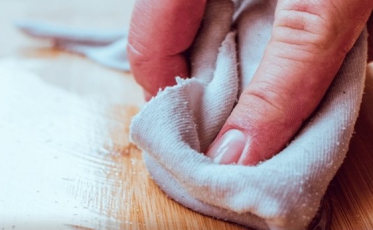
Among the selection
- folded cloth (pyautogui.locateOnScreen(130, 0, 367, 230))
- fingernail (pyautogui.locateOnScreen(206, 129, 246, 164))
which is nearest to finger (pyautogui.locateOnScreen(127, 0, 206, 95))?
folded cloth (pyautogui.locateOnScreen(130, 0, 367, 230))

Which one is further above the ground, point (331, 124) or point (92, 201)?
point (331, 124)

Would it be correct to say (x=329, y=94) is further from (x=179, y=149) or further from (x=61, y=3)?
(x=61, y=3)

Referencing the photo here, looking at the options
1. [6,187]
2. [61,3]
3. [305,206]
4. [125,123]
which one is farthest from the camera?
[61,3]

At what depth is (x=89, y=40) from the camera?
78cm

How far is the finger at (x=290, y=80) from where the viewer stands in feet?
1.55

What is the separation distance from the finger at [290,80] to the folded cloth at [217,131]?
0.05 ft

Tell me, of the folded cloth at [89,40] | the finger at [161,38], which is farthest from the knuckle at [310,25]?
the folded cloth at [89,40]

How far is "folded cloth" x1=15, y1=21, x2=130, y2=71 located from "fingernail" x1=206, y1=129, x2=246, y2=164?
283 mm

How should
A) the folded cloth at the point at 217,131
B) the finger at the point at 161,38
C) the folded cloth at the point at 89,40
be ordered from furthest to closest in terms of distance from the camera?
1. the folded cloth at the point at 89,40
2. the finger at the point at 161,38
3. the folded cloth at the point at 217,131

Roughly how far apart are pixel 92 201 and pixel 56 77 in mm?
251

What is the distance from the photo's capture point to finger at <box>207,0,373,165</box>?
0.47 meters

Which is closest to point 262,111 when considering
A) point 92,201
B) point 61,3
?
point 92,201

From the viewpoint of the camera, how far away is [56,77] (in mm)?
723

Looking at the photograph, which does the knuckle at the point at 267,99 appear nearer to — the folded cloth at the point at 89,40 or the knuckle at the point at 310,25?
the knuckle at the point at 310,25
